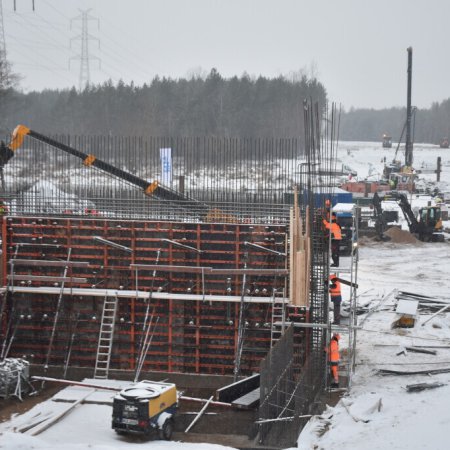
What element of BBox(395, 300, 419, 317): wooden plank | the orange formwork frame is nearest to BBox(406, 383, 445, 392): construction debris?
the orange formwork frame

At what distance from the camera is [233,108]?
6125cm

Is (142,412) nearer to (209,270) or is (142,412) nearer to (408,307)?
(209,270)

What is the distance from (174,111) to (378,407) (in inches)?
1835

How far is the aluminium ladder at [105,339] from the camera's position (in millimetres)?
15211

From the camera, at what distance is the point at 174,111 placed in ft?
188

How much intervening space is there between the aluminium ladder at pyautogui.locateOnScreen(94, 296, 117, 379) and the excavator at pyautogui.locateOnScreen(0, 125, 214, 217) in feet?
9.16

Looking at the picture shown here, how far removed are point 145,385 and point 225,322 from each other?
10.3ft

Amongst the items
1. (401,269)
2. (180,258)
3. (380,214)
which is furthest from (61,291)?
(380,214)

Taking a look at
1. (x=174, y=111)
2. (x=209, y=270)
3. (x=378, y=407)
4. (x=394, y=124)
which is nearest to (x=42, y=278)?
(x=209, y=270)

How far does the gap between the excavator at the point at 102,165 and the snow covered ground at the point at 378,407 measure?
4770mm

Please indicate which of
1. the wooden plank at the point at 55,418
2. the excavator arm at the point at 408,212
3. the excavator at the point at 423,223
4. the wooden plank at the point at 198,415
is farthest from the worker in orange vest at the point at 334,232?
the excavator arm at the point at 408,212

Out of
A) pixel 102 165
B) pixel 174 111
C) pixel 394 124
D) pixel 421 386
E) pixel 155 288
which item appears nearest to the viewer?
pixel 421 386

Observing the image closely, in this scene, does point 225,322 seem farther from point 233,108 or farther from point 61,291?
point 233,108

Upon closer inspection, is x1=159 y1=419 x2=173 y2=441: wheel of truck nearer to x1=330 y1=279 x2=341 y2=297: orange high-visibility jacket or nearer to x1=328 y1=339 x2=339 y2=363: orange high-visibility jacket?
x1=328 y1=339 x2=339 y2=363: orange high-visibility jacket
